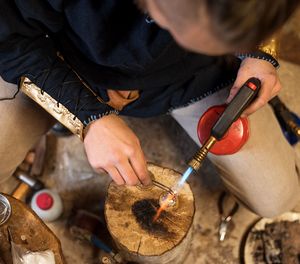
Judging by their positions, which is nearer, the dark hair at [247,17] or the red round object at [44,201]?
the dark hair at [247,17]

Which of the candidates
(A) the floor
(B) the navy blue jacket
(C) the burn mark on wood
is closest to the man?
(B) the navy blue jacket

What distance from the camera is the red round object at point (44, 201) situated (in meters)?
1.37

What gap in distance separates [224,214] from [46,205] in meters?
0.54

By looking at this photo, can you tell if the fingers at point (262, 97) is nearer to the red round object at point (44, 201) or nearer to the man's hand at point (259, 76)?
the man's hand at point (259, 76)

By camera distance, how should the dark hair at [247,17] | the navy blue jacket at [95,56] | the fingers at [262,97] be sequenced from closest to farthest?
the dark hair at [247,17]
the navy blue jacket at [95,56]
the fingers at [262,97]

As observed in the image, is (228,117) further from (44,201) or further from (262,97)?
(44,201)

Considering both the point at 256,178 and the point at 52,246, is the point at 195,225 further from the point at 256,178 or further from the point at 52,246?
the point at 52,246

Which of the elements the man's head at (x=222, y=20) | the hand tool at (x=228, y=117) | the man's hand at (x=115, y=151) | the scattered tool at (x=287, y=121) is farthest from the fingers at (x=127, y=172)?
the scattered tool at (x=287, y=121)

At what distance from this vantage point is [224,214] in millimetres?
1449

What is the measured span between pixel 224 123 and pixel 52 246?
18.2 inches

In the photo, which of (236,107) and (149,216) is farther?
(149,216)

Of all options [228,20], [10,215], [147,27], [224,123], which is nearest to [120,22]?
[147,27]

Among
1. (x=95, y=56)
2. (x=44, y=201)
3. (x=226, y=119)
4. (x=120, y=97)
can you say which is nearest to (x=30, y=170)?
(x=44, y=201)

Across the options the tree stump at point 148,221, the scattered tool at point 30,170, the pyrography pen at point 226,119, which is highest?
the pyrography pen at point 226,119
